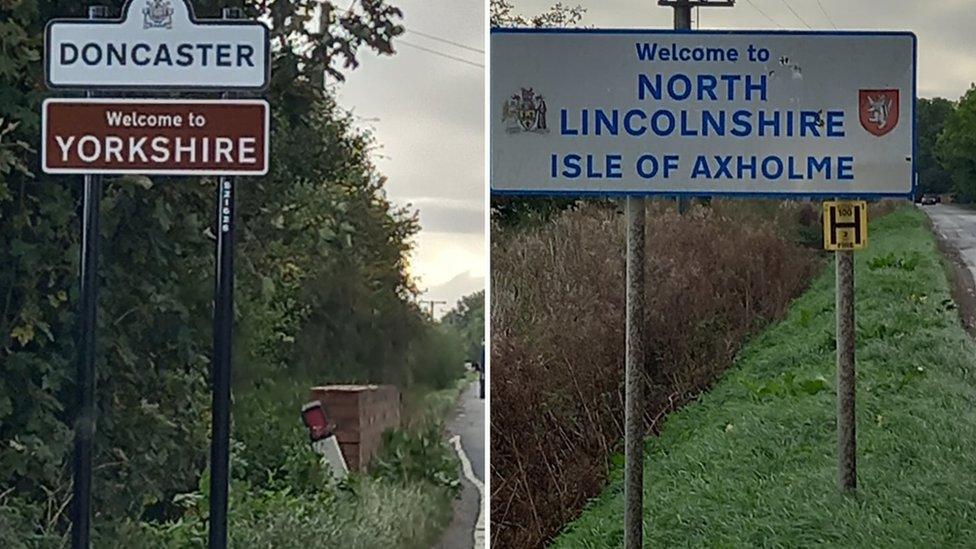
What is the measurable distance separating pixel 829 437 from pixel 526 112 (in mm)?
1559

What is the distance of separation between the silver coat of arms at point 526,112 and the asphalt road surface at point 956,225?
1078 mm

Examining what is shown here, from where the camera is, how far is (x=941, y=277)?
4.30 metres

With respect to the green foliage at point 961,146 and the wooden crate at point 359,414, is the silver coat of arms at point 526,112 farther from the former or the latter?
the green foliage at point 961,146

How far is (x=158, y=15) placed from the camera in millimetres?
2398

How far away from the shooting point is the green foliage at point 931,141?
314 centimetres

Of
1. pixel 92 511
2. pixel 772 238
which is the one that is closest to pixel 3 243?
pixel 92 511

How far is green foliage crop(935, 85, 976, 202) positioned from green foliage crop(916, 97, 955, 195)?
0.7 inches

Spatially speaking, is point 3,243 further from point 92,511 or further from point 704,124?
point 704,124

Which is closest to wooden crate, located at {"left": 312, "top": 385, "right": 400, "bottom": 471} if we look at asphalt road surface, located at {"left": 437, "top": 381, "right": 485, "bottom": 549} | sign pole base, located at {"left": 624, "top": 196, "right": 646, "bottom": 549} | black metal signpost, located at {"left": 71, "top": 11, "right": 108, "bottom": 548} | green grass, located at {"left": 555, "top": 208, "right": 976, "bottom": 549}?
asphalt road surface, located at {"left": 437, "top": 381, "right": 485, "bottom": 549}

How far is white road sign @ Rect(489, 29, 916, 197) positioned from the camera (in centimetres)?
279

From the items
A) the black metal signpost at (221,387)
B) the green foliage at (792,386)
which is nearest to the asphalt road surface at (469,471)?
the black metal signpost at (221,387)

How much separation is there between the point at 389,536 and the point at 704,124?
1045 millimetres

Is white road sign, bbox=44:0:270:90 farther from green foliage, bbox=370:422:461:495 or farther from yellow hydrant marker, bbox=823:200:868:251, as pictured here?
yellow hydrant marker, bbox=823:200:868:251

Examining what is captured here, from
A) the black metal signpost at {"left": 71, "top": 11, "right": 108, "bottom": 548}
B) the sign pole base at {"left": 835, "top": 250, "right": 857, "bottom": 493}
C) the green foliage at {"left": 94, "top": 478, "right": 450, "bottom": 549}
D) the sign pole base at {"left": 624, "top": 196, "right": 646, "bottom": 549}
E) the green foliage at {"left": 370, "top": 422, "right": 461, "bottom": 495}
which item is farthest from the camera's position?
the sign pole base at {"left": 835, "top": 250, "right": 857, "bottom": 493}
